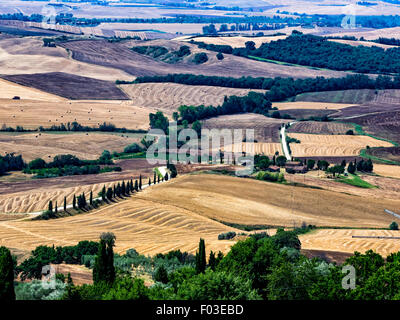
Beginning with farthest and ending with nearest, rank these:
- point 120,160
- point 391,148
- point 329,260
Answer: point 391,148, point 120,160, point 329,260

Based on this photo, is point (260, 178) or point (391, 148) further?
point (391, 148)

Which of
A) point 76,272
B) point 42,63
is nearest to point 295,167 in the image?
point 76,272

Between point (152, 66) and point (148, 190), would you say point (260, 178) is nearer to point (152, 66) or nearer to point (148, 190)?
point (148, 190)

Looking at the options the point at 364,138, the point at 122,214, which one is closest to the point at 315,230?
the point at 122,214

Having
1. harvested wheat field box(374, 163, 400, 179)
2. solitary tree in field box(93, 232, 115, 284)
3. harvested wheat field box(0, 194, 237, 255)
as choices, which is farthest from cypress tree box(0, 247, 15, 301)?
harvested wheat field box(374, 163, 400, 179)

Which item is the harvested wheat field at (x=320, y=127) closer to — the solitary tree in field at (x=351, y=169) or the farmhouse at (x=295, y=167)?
the farmhouse at (x=295, y=167)
